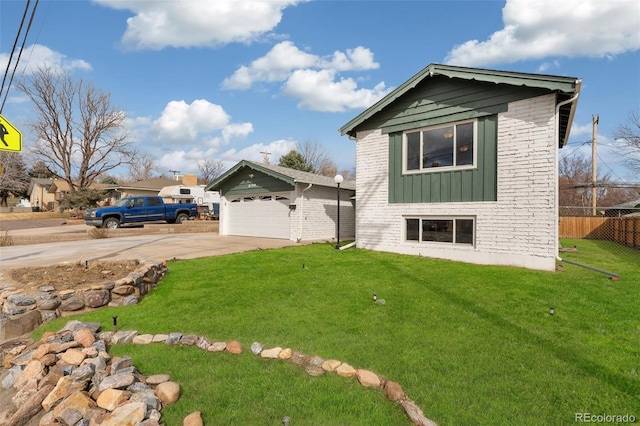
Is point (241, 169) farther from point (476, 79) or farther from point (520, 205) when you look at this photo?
point (520, 205)

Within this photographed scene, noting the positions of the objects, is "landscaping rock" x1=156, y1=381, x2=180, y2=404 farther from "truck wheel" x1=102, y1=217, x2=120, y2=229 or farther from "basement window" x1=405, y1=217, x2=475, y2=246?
"truck wheel" x1=102, y1=217, x2=120, y2=229

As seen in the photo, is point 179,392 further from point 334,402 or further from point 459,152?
point 459,152

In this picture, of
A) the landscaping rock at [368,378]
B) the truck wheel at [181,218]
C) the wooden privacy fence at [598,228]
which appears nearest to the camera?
the landscaping rock at [368,378]

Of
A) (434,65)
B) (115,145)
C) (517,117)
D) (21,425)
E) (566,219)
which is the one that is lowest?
(21,425)

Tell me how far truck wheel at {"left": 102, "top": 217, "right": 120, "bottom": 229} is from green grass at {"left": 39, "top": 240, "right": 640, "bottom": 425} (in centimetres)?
1377

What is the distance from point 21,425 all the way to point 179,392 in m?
1.36

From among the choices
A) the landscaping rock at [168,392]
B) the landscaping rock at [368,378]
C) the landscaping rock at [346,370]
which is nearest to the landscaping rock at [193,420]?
the landscaping rock at [168,392]

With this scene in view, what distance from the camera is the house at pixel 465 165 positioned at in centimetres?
769

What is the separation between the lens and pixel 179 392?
9.59 ft

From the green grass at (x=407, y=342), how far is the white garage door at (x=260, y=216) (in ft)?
26.1

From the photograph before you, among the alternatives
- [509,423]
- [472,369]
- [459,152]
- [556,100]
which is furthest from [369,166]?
[509,423]

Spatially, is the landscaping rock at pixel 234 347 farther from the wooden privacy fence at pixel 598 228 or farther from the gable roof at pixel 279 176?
the wooden privacy fence at pixel 598 228

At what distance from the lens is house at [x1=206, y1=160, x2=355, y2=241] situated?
14.5 metres
